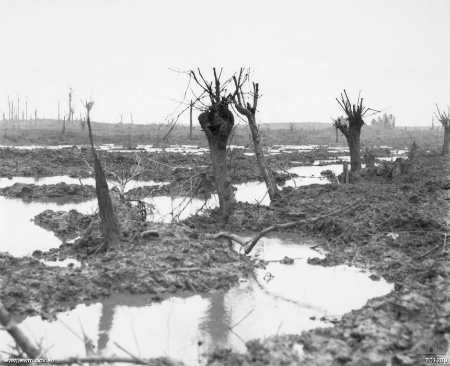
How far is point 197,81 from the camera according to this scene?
37.7ft

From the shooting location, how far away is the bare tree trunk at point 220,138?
1165 centimetres

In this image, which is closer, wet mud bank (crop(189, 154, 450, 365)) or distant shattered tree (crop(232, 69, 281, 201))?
wet mud bank (crop(189, 154, 450, 365))

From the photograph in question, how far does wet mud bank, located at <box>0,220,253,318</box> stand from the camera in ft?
21.7

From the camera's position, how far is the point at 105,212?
8391 millimetres

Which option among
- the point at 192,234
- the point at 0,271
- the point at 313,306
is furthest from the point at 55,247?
the point at 313,306

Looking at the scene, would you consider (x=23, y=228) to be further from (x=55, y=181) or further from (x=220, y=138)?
(x=55, y=181)

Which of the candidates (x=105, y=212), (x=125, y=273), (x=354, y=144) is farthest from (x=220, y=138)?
(x=354, y=144)

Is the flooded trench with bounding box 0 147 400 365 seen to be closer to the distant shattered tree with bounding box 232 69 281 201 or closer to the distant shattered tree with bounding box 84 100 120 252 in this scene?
the distant shattered tree with bounding box 84 100 120 252

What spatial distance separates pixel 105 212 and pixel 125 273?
4.98 feet

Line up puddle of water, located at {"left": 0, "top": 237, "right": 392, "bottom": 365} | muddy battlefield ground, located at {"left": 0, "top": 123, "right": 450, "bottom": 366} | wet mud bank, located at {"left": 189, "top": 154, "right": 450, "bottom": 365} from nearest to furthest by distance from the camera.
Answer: wet mud bank, located at {"left": 189, "top": 154, "right": 450, "bottom": 365}
muddy battlefield ground, located at {"left": 0, "top": 123, "right": 450, "bottom": 366}
puddle of water, located at {"left": 0, "top": 237, "right": 392, "bottom": 365}

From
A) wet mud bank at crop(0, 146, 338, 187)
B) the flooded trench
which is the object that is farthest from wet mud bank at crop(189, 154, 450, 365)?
wet mud bank at crop(0, 146, 338, 187)

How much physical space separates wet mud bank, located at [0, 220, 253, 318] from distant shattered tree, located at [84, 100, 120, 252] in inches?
9.4

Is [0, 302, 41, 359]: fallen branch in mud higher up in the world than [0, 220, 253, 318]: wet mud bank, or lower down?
higher up

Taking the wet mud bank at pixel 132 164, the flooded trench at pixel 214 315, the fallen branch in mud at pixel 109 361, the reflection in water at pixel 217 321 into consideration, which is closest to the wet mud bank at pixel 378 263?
the flooded trench at pixel 214 315
